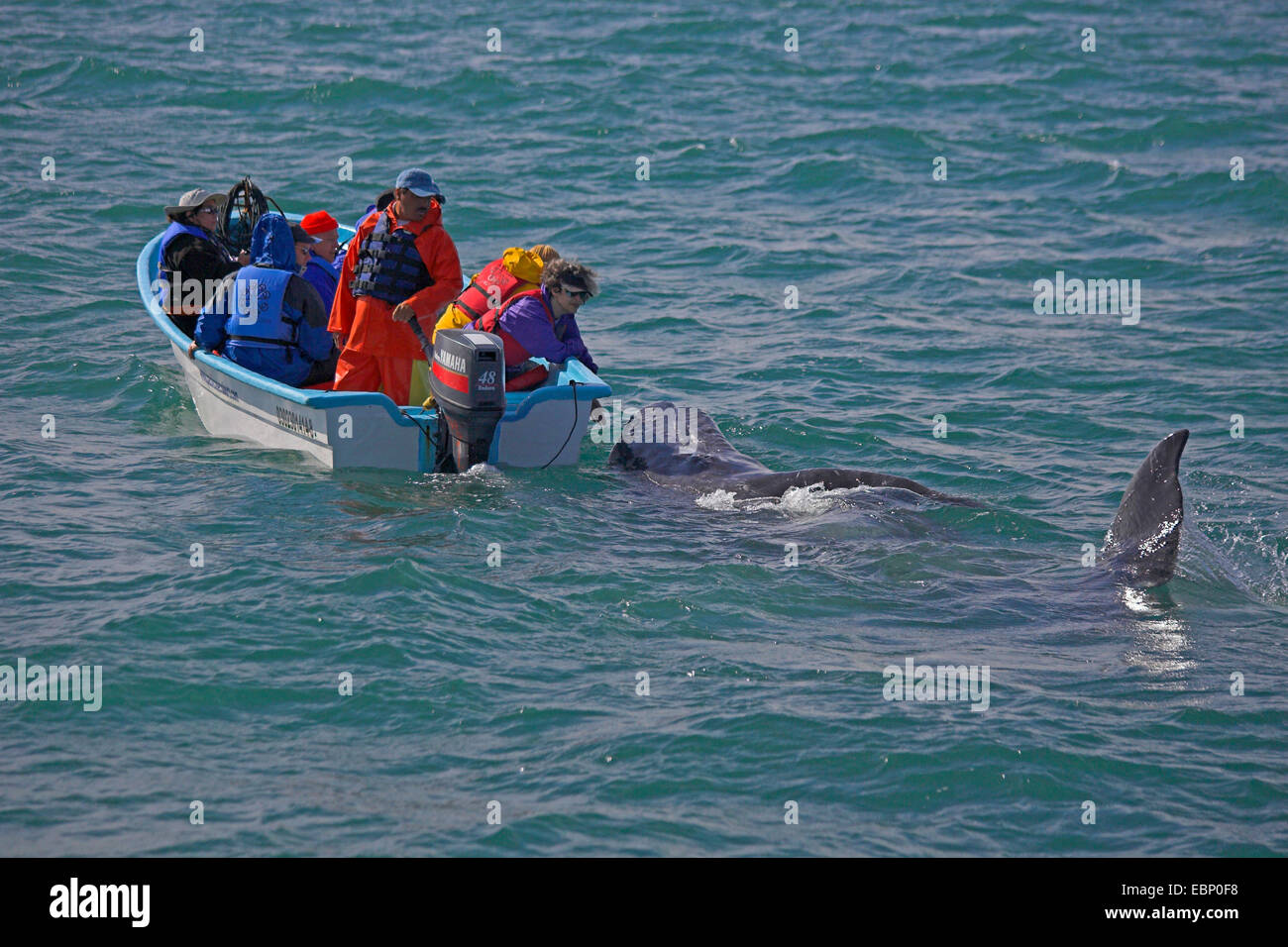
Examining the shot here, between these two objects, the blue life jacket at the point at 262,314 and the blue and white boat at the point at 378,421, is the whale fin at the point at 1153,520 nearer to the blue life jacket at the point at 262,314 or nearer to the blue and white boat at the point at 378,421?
the blue and white boat at the point at 378,421

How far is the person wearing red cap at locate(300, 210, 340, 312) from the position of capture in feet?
38.5

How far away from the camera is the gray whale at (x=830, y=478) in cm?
888

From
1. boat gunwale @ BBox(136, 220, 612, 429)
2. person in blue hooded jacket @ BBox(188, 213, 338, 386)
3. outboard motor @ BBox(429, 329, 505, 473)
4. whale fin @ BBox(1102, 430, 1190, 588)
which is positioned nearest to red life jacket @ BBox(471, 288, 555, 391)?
boat gunwale @ BBox(136, 220, 612, 429)

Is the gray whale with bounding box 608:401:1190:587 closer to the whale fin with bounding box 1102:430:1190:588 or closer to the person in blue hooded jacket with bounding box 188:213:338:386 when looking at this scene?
→ the whale fin with bounding box 1102:430:1190:588

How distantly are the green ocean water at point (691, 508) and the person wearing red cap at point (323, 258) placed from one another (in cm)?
167

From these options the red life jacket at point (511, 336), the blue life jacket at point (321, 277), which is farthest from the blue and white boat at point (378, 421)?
the blue life jacket at point (321, 277)

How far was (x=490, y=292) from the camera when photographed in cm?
1105

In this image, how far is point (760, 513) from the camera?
10.2 m

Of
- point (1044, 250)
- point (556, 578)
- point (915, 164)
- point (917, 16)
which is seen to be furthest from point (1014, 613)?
point (917, 16)

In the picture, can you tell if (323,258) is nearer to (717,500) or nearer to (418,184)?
(418,184)

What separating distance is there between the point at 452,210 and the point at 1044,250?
25.4ft

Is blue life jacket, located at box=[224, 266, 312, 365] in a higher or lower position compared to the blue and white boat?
higher

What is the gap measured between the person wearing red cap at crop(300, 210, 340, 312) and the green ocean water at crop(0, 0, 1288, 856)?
1.67 m
